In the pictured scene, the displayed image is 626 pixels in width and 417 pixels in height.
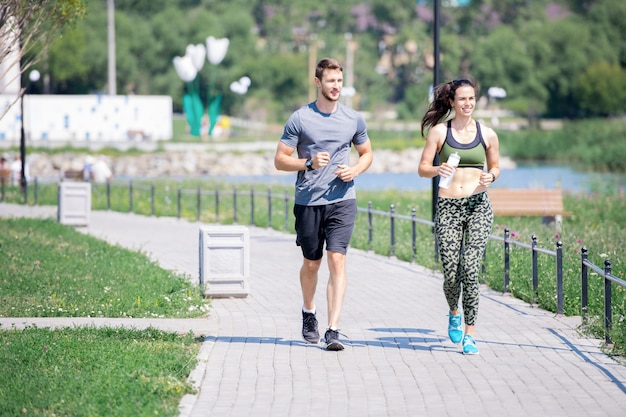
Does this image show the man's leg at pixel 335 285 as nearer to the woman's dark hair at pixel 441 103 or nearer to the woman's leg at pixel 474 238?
the woman's leg at pixel 474 238

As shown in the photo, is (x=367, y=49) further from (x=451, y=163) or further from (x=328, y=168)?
(x=451, y=163)

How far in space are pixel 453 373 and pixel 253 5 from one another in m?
109

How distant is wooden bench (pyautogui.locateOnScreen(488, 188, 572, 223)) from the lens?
22719mm

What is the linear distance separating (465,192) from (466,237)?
1.18ft

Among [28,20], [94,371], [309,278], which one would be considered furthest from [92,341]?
[28,20]

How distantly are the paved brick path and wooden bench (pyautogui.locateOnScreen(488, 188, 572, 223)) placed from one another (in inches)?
362

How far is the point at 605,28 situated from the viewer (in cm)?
9950

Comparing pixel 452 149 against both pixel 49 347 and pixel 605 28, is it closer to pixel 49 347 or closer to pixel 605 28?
pixel 49 347

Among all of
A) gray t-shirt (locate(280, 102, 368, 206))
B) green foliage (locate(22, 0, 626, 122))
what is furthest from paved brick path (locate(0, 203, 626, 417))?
green foliage (locate(22, 0, 626, 122))

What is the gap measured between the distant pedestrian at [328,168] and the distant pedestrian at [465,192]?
579mm

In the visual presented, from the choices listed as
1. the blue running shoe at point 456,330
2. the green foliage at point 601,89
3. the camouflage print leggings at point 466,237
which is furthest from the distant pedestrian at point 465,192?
the green foliage at point 601,89

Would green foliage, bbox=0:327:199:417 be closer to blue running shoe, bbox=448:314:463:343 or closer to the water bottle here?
blue running shoe, bbox=448:314:463:343

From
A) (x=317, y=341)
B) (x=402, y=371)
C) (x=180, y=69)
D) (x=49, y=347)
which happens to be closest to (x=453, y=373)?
(x=402, y=371)

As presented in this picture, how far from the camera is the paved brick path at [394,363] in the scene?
7.58m
